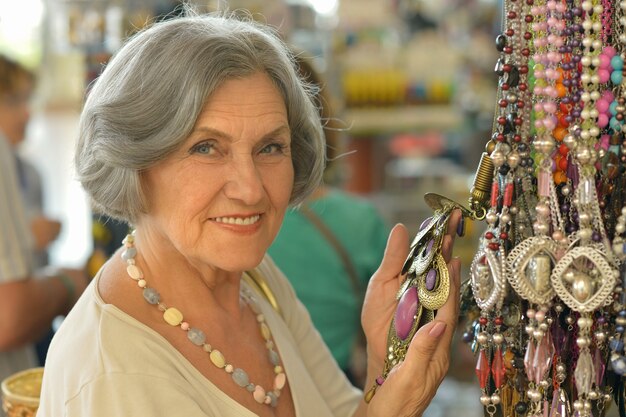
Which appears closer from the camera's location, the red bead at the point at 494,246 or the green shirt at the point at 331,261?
the red bead at the point at 494,246

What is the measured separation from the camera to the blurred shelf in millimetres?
5246

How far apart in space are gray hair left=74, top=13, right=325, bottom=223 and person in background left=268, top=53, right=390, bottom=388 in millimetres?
971

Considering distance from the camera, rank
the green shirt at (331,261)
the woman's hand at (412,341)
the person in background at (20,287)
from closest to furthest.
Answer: the woman's hand at (412,341) < the person in background at (20,287) < the green shirt at (331,261)

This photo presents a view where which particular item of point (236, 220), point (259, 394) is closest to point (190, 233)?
point (236, 220)

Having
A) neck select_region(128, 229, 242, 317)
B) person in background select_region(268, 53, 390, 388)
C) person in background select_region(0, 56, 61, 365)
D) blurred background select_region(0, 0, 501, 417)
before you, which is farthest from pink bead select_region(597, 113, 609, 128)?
blurred background select_region(0, 0, 501, 417)

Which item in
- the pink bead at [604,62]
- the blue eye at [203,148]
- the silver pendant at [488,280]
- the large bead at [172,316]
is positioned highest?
the pink bead at [604,62]

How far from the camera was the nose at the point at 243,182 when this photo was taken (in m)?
1.41

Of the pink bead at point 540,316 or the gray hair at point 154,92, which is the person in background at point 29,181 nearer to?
the gray hair at point 154,92

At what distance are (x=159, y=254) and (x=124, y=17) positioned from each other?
1618 mm

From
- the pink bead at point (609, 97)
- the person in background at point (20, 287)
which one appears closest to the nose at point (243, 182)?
the pink bead at point (609, 97)

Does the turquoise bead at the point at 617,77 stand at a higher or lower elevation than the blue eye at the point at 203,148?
higher

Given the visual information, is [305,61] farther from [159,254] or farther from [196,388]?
[196,388]

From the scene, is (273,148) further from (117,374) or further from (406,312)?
(117,374)

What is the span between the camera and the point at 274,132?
4.86 feet
